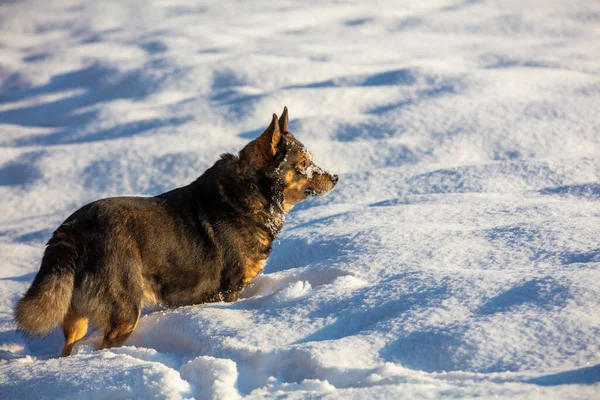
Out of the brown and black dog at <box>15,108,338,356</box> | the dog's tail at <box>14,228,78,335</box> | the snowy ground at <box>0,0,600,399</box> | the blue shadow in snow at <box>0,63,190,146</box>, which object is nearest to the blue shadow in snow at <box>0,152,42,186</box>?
the snowy ground at <box>0,0,600,399</box>

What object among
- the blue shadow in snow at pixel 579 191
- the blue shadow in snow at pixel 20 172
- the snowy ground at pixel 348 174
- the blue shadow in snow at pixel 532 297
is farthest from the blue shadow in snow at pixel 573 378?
the blue shadow in snow at pixel 20 172

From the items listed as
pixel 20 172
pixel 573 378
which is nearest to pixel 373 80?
pixel 20 172

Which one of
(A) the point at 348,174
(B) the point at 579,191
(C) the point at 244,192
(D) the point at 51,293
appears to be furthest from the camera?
(A) the point at 348,174

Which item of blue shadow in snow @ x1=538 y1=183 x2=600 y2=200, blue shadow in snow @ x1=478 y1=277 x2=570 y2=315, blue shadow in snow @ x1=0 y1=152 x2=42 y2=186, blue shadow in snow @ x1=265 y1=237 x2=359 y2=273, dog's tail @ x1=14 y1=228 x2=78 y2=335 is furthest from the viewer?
blue shadow in snow @ x1=0 y1=152 x2=42 y2=186

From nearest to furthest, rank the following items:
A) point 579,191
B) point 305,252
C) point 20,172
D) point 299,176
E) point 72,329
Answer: point 72,329
point 299,176
point 305,252
point 579,191
point 20,172

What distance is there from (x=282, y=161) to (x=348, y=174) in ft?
8.13

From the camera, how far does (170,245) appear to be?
3.99 m

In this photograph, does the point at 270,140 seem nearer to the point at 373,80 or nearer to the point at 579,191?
the point at 579,191

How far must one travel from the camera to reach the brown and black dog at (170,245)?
12.0 feet

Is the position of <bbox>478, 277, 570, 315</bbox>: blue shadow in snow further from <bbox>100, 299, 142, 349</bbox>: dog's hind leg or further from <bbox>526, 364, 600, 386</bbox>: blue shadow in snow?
<bbox>100, 299, 142, 349</bbox>: dog's hind leg

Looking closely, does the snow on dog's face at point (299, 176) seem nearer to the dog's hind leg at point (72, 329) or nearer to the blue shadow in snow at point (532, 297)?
the dog's hind leg at point (72, 329)

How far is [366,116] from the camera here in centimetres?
841

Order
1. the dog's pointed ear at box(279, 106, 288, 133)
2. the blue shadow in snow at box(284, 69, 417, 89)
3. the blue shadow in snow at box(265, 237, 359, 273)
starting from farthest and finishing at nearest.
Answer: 1. the blue shadow in snow at box(284, 69, 417, 89)
2. the dog's pointed ear at box(279, 106, 288, 133)
3. the blue shadow in snow at box(265, 237, 359, 273)

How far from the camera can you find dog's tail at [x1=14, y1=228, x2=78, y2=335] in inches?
138
